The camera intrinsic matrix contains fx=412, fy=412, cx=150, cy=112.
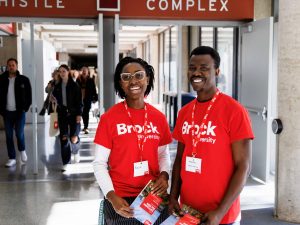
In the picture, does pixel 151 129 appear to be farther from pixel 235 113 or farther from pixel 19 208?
pixel 19 208

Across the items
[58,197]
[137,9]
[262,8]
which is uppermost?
[262,8]

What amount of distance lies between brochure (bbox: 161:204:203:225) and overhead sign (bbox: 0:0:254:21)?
3.92 metres

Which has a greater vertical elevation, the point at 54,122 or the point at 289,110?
the point at 289,110

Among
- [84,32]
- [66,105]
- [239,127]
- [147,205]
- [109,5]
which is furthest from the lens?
[84,32]

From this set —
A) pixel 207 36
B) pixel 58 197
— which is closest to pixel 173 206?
pixel 58 197

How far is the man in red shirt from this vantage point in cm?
170

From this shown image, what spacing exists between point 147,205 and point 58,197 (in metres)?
3.12

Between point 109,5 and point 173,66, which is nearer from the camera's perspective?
point 109,5

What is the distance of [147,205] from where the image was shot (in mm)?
1809

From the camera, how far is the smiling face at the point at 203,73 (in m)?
1.77

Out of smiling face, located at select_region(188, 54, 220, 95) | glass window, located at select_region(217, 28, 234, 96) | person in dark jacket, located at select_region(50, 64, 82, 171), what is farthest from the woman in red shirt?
glass window, located at select_region(217, 28, 234, 96)

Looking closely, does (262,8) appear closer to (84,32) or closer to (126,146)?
(126,146)

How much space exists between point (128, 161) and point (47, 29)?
14212 mm

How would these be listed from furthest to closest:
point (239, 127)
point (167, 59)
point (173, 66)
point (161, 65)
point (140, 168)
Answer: point (161, 65) → point (167, 59) → point (173, 66) → point (140, 168) → point (239, 127)
